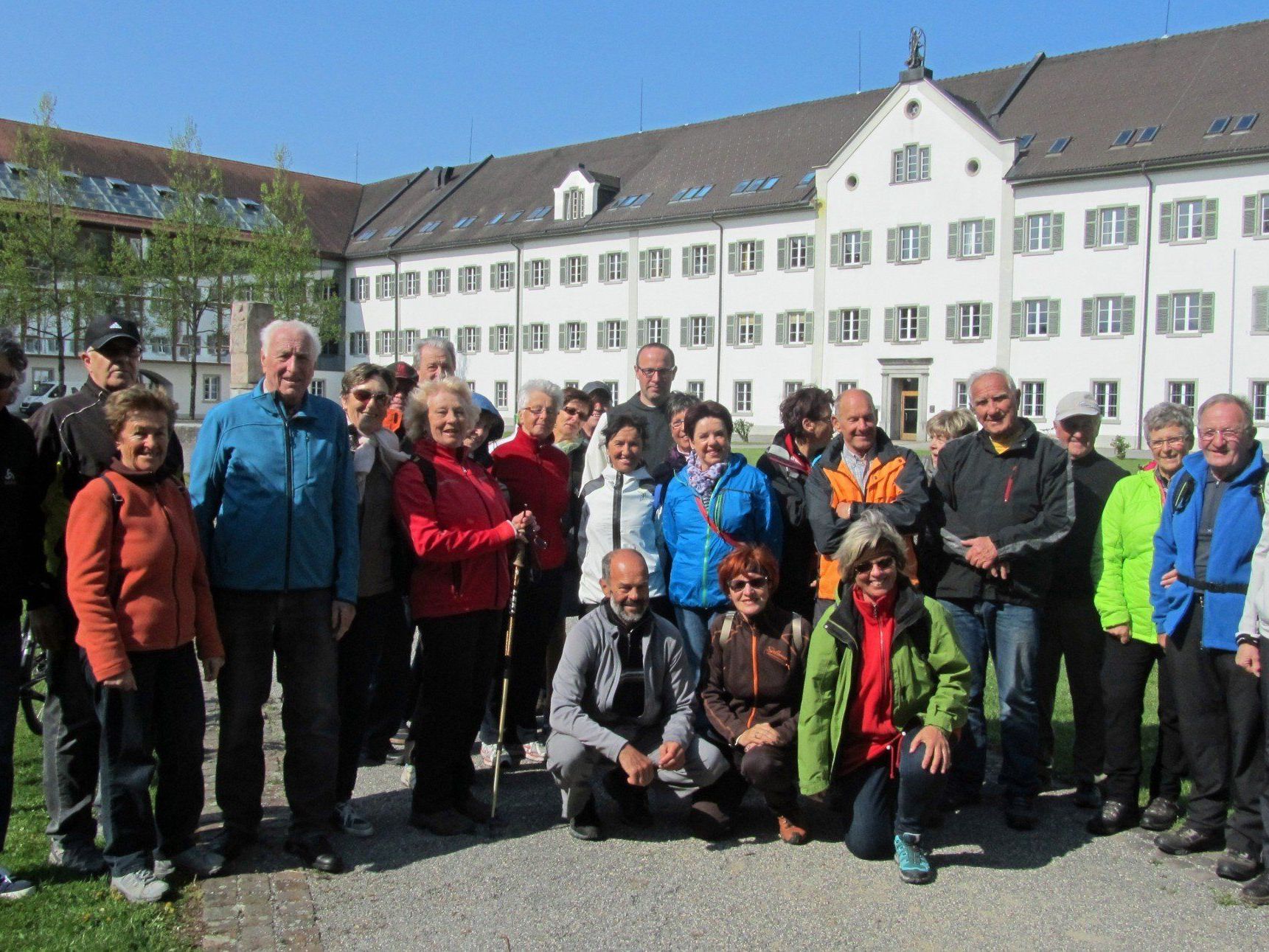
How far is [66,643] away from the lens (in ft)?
15.0

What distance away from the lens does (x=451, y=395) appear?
5258 mm

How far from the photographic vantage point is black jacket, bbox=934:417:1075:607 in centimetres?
541

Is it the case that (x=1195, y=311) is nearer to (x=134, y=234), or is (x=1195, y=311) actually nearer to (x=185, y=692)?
(x=185, y=692)

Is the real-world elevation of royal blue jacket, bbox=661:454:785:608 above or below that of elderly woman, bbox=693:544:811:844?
above

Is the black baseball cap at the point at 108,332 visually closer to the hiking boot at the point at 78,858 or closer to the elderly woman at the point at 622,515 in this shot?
the hiking boot at the point at 78,858

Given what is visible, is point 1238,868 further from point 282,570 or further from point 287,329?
point 287,329

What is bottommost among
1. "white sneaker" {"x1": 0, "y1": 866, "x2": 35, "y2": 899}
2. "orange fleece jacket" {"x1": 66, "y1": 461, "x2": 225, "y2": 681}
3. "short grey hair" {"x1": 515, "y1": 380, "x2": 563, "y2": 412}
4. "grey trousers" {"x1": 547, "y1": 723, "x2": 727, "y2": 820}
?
"white sneaker" {"x1": 0, "y1": 866, "x2": 35, "y2": 899}

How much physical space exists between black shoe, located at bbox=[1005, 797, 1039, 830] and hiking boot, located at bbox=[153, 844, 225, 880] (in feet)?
11.3

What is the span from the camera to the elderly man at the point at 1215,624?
482 centimetres

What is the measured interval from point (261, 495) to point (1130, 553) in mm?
3967

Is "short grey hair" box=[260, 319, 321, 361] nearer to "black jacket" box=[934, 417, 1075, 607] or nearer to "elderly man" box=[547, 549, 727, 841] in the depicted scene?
"elderly man" box=[547, 549, 727, 841]

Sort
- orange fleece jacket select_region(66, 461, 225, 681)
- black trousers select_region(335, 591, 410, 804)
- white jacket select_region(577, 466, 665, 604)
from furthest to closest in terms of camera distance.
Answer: white jacket select_region(577, 466, 665, 604) < black trousers select_region(335, 591, 410, 804) < orange fleece jacket select_region(66, 461, 225, 681)

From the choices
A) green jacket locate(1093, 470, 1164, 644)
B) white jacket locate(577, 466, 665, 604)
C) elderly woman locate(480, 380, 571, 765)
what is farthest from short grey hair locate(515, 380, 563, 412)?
green jacket locate(1093, 470, 1164, 644)

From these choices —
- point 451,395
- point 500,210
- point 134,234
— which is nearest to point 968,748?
point 451,395
